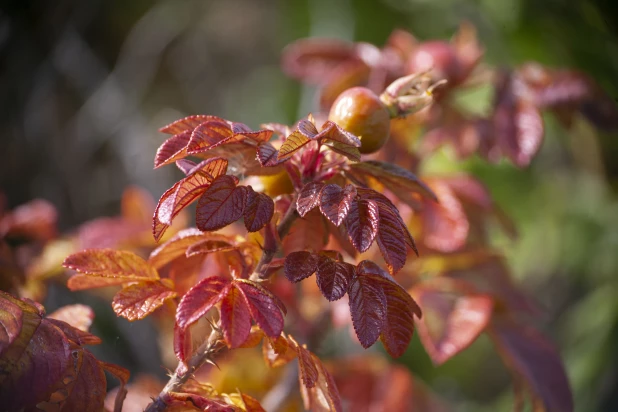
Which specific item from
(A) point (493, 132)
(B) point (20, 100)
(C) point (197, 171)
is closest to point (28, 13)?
(B) point (20, 100)

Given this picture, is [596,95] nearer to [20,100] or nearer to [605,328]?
[605,328]

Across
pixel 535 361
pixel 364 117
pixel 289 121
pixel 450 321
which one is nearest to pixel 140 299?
pixel 364 117

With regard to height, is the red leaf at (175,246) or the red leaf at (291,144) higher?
the red leaf at (291,144)

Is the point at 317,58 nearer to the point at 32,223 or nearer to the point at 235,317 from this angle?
the point at 32,223

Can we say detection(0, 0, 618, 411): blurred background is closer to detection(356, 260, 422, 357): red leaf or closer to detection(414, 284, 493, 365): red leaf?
detection(414, 284, 493, 365): red leaf

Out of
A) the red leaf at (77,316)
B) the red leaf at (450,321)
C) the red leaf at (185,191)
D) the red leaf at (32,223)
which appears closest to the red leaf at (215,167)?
the red leaf at (185,191)

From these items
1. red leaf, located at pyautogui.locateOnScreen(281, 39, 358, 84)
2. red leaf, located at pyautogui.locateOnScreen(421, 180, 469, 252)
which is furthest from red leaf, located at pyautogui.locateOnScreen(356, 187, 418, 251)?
red leaf, located at pyautogui.locateOnScreen(281, 39, 358, 84)

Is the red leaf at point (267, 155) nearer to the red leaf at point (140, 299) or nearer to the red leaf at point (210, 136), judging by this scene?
the red leaf at point (210, 136)
